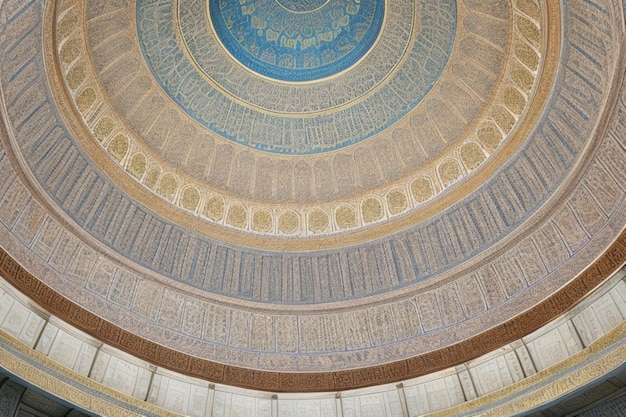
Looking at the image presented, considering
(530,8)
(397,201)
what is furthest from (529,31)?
(397,201)

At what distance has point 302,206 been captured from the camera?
9375mm

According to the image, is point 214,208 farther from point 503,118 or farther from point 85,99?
point 503,118

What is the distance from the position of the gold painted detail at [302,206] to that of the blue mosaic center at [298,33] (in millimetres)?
1696

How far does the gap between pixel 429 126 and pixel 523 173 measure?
181cm

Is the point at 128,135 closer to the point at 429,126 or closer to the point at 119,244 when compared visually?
the point at 119,244

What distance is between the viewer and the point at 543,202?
725 centimetres

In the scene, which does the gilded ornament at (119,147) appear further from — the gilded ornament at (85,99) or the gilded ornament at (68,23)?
the gilded ornament at (68,23)

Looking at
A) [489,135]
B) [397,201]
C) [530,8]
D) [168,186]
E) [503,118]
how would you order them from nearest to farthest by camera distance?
[530,8]
[503,118]
[489,135]
[168,186]
[397,201]

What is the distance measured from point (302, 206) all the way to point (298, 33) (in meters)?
2.87

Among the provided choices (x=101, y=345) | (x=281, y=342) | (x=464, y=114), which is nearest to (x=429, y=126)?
(x=464, y=114)

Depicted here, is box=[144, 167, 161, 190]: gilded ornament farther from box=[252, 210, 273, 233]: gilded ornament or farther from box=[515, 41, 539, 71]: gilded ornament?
box=[515, 41, 539, 71]: gilded ornament

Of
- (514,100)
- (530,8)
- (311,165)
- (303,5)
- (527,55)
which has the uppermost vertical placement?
(303,5)

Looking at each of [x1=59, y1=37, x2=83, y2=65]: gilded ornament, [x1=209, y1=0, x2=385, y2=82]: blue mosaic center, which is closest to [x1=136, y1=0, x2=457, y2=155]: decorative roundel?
[x1=209, y1=0, x2=385, y2=82]: blue mosaic center

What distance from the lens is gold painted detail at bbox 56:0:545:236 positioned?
23.8 feet
